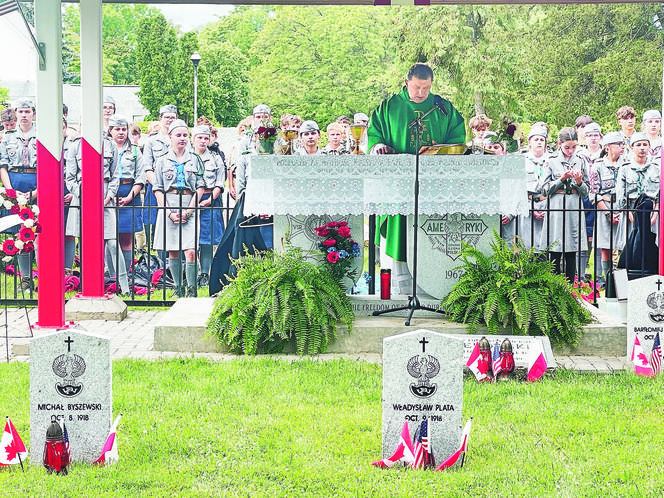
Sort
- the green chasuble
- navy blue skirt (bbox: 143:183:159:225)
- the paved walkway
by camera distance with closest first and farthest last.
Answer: the paved walkway → the green chasuble → navy blue skirt (bbox: 143:183:159:225)

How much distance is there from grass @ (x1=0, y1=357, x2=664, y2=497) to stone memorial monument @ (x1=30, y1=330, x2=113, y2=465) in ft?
0.95

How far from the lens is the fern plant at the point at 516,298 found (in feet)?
28.6

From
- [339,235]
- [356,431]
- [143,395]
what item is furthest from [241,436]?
[339,235]

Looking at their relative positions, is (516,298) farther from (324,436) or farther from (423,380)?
(423,380)

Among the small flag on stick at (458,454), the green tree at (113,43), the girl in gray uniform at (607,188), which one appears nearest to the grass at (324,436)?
the small flag on stick at (458,454)

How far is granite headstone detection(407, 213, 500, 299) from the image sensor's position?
32.0ft

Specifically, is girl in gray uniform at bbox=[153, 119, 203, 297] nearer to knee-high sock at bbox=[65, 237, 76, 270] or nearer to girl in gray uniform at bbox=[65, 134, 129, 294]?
girl in gray uniform at bbox=[65, 134, 129, 294]

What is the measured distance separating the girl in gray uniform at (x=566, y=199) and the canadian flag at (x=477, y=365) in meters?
4.51

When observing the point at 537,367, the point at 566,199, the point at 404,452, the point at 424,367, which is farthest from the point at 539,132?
the point at 404,452

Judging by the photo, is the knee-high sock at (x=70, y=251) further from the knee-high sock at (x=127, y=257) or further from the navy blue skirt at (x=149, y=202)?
the navy blue skirt at (x=149, y=202)

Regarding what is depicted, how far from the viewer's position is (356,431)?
20.6 feet

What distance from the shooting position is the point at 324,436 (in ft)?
20.3

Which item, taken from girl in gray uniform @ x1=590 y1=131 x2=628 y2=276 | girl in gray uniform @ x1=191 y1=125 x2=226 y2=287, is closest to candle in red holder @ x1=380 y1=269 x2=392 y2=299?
girl in gray uniform @ x1=191 y1=125 x2=226 y2=287

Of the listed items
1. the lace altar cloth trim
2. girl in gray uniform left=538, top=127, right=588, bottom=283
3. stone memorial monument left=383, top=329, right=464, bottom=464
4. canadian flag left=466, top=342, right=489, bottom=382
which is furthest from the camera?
girl in gray uniform left=538, top=127, right=588, bottom=283
